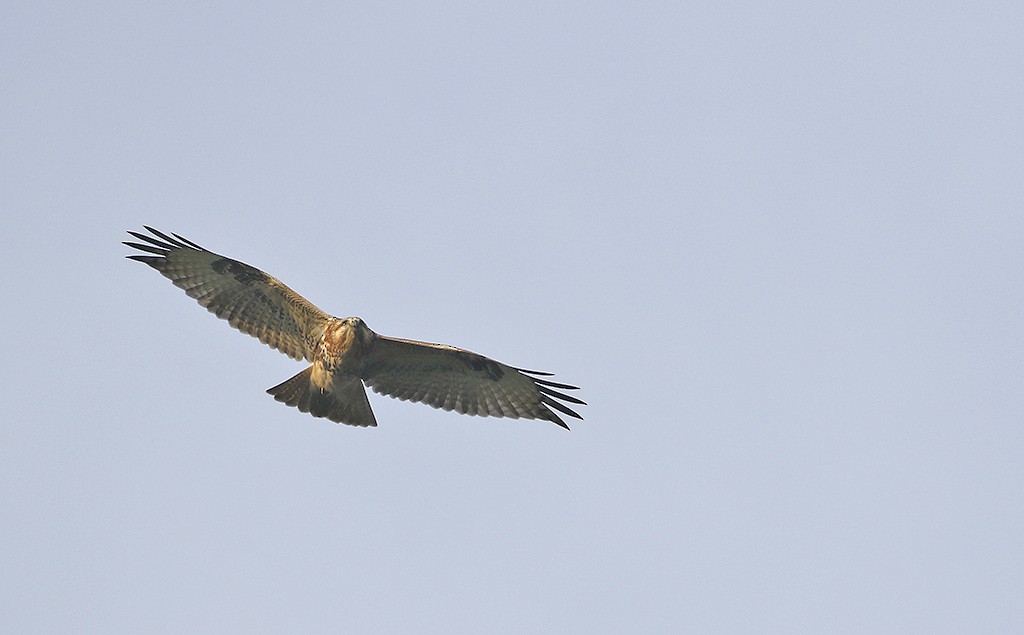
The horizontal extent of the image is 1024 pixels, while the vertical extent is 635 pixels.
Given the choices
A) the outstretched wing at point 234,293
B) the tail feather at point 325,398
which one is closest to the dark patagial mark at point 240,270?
the outstretched wing at point 234,293

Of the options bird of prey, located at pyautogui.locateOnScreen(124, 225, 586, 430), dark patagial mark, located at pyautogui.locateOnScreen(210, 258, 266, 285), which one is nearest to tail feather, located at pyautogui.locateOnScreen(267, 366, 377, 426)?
bird of prey, located at pyautogui.locateOnScreen(124, 225, 586, 430)

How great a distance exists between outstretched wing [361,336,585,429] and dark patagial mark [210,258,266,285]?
168cm

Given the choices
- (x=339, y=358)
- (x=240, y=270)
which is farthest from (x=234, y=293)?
(x=339, y=358)

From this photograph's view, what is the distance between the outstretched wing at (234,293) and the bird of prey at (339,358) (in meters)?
0.01

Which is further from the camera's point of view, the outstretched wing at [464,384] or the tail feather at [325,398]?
the outstretched wing at [464,384]

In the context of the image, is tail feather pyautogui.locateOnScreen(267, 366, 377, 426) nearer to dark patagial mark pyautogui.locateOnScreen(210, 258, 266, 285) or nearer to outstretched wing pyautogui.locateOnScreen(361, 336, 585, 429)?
outstretched wing pyautogui.locateOnScreen(361, 336, 585, 429)

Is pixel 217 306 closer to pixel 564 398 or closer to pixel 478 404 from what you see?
pixel 478 404

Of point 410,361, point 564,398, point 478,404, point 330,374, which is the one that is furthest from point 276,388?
point 564,398

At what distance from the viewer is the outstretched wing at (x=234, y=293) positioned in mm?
13867

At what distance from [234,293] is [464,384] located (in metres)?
3.03

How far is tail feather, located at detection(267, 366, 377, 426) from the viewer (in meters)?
13.4

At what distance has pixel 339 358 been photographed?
13.2m

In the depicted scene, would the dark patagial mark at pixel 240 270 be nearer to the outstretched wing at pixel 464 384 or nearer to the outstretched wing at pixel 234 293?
the outstretched wing at pixel 234 293

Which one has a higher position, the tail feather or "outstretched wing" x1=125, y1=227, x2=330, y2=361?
"outstretched wing" x1=125, y1=227, x2=330, y2=361
